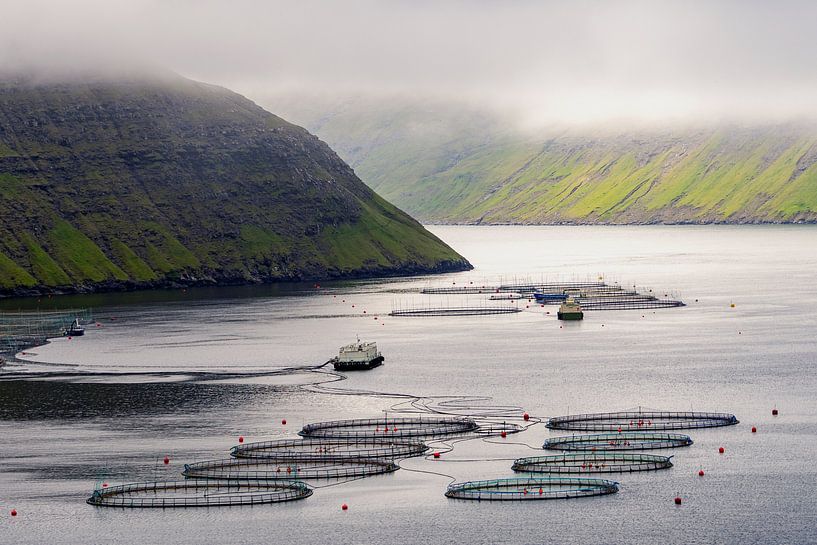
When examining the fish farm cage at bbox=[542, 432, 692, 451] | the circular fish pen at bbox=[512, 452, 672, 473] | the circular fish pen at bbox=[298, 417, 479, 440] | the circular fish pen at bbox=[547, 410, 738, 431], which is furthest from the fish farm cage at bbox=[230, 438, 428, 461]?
the circular fish pen at bbox=[547, 410, 738, 431]

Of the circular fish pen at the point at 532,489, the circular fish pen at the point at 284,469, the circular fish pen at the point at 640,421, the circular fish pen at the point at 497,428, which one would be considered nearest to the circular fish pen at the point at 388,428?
the circular fish pen at the point at 497,428

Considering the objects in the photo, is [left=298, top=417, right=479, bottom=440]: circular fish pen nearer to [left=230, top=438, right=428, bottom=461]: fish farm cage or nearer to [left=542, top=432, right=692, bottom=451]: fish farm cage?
[left=230, top=438, right=428, bottom=461]: fish farm cage

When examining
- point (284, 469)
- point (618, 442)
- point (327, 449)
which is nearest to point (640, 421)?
point (618, 442)

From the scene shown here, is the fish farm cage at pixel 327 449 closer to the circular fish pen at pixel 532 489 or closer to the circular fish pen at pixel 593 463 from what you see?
the circular fish pen at pixel 593 463

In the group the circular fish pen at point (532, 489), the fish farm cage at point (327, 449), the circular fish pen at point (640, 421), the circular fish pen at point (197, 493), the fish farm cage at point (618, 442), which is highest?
the circular fish pen at point (640, 421)

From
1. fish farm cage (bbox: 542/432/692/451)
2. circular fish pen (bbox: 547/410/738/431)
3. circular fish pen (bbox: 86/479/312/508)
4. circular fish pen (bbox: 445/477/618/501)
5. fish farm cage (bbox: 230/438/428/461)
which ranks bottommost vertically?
circular fish pen (bbox: 86/479/312/508)

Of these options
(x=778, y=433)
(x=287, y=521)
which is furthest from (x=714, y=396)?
(x=287, y=521)
